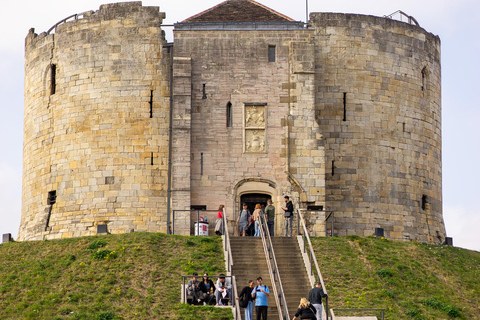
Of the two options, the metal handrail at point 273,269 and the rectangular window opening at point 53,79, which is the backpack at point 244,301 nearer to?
the metal handrail at point 273,269

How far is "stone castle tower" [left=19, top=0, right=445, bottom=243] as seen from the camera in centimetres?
4388

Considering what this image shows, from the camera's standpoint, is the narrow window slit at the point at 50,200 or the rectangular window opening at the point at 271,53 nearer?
the rectangular window opening at the point at 271,53

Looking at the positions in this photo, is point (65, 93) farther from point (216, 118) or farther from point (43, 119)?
point (216, 118)

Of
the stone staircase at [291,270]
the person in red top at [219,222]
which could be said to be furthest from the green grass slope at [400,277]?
the person in red top at [219,222]

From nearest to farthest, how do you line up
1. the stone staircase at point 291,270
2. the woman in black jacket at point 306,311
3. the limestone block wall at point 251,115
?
the woman in black jacket at point 306,311 → the stone staircase at point 291,270 → the limestone block wall at point 251,115

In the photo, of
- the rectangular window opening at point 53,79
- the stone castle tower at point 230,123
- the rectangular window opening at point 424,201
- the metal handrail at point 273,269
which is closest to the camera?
the metal handrail at point 273,269

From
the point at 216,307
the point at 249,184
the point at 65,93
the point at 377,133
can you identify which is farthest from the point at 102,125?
the point at 216,307

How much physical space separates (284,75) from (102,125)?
7.63 metres

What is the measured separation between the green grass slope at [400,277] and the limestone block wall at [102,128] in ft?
28.0

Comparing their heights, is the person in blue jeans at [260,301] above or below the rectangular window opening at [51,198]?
below

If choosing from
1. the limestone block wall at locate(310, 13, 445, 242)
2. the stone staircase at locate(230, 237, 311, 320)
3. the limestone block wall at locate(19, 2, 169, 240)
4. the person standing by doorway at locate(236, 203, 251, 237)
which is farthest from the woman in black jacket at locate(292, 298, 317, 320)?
the limestone block wall at locate(310, 13, 445, 242)

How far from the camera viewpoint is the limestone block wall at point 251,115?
43.7 metres

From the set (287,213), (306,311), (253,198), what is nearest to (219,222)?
(287,213)

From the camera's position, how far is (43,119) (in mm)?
47531
